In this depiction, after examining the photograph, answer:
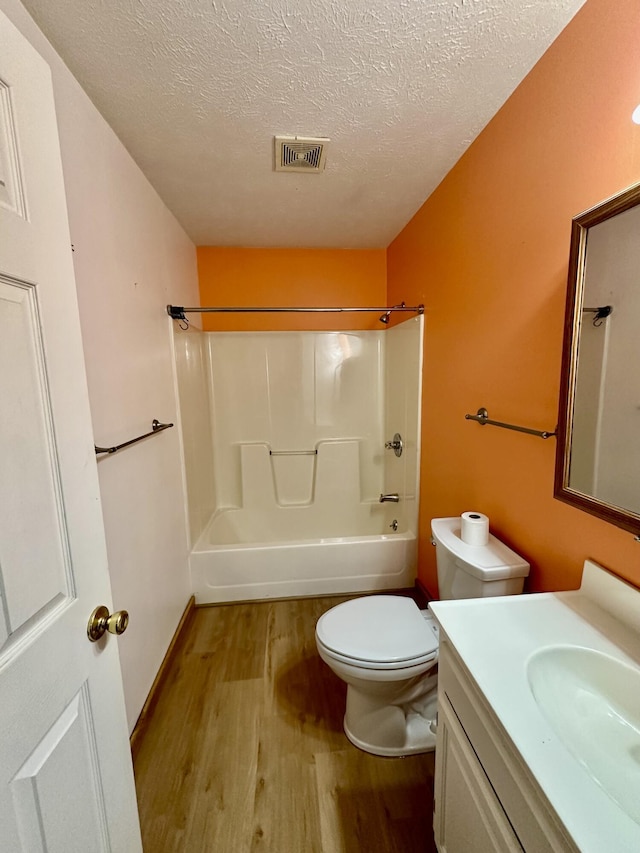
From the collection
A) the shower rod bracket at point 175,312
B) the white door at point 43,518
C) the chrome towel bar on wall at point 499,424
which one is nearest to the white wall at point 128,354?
the shower rod bracket at point 175,312

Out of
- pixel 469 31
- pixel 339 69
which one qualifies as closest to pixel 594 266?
pixel 469 31

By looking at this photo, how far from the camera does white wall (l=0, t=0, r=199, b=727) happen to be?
1085mm

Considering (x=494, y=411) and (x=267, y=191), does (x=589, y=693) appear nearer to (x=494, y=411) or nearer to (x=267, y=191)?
(x=494, y=411)

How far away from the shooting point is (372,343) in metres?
2.77

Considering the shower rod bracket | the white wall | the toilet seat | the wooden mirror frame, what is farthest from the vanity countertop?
the shower rod bracket

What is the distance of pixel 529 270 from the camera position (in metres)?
1.12

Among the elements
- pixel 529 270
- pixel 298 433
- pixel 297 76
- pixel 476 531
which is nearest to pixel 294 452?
pixel 298 433

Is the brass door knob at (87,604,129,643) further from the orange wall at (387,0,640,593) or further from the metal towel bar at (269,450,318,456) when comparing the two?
the metal towel bar at (269,450,318,456)

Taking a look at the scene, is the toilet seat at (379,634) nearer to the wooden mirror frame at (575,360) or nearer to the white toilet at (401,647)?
the white toilet at (401,647)

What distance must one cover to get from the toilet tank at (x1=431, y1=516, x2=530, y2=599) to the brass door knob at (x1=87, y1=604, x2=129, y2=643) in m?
1.01

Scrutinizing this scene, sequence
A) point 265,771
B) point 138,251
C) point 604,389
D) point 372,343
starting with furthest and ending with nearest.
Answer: point 372,343
point 138,251
point 265,771
point 604,389

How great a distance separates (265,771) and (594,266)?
6.25 feet

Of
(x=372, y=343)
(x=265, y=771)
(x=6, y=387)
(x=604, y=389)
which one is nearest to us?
(x=6, y=387)

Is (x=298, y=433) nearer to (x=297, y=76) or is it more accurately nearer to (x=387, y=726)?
(x=387, y=726)
